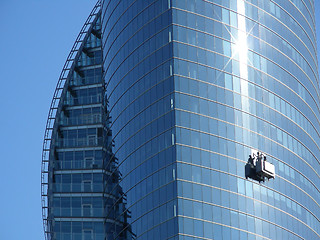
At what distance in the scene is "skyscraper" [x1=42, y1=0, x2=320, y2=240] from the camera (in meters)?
142

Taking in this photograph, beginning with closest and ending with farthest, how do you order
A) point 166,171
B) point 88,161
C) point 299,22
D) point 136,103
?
point 166,171, point 136,103, point 299,22, point 88,161

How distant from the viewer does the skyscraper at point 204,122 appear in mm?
141625

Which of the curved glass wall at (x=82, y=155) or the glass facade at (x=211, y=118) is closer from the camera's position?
the glass facade at (x=211, y=118)

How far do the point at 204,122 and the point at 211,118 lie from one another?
51.4 inches

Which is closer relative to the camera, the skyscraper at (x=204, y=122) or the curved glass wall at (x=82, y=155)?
the skyscraper at (x=204, y=122)

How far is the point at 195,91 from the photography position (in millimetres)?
146250

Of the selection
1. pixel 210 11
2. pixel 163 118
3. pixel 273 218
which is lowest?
pixel 273 218

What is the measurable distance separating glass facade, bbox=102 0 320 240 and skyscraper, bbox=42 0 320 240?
174mm

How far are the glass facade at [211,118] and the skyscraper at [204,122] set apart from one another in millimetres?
174

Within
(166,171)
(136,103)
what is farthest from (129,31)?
(166,171)

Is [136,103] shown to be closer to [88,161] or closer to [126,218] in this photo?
[126,218]

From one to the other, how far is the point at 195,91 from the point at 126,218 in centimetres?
1933

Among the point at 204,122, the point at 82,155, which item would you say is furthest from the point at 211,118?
the point at 82,155

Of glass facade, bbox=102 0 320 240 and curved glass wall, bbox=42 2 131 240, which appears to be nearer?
glass facade, bbox=102 0 320 240
